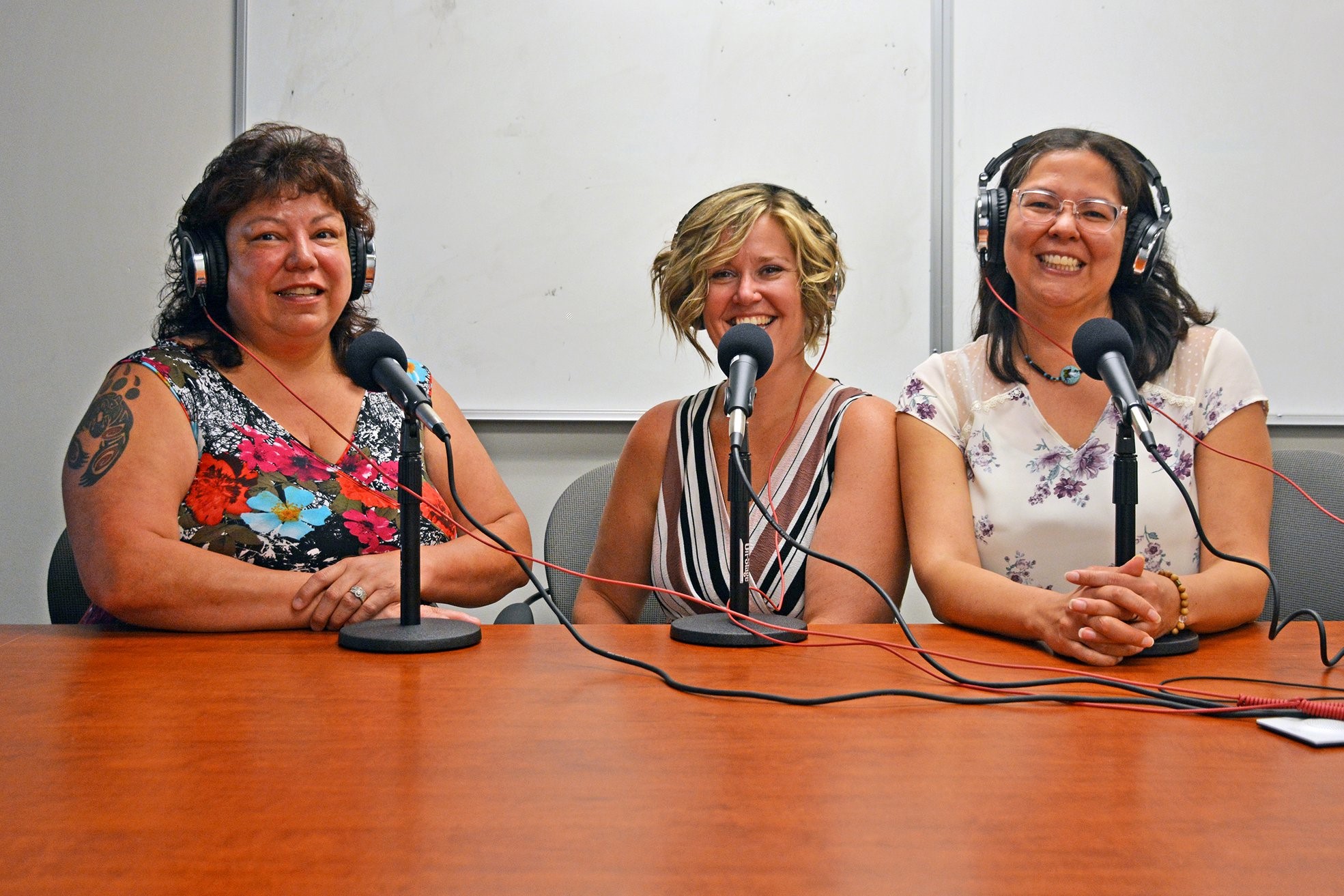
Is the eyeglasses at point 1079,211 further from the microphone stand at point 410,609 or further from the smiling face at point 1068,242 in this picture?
the microphone stand at point 410,609

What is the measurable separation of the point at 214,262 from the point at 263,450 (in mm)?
321

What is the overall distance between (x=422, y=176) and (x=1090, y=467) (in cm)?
171

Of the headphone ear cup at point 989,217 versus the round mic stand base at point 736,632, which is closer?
the round mic stand base at point 736,632

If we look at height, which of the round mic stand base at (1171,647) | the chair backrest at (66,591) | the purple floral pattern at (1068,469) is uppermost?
the purple floral pattern at (1068,469)

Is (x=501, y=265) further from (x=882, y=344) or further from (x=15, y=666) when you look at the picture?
(x=15, y=666)

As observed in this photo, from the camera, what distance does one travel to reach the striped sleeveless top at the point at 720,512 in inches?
66.7

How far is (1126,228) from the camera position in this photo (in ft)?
5.37

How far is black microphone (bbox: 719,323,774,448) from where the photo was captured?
1.14m

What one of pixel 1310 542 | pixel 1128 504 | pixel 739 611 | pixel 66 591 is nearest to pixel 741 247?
pixel 739 611

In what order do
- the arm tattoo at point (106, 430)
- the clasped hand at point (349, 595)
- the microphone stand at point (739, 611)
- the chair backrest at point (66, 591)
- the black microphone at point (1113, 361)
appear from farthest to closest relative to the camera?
the chair backrest at point (66, 591) → the arm tattoo at point (106, 430) → the clasped hand at point (349, 595) → the microphone stand at point (739, 611) → the black microphone at point (1113, 361)

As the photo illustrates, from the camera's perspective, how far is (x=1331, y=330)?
2.53m

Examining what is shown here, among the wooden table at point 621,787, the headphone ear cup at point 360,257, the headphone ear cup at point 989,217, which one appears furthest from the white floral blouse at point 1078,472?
the headphone ear cup at point 360,257

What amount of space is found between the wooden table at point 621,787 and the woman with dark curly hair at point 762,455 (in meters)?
0.55

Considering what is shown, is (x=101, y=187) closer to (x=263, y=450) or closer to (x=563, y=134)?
(x=563, y=134)
